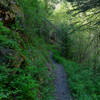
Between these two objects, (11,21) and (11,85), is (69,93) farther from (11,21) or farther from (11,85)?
(11,21)

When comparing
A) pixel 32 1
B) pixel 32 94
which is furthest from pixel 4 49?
pixel 32 1

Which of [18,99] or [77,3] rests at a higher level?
[77,3]

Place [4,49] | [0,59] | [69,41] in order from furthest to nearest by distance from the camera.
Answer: [69,41] < [4,49] < [0,59]

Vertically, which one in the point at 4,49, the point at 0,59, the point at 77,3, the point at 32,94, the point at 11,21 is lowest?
the point at 32,94

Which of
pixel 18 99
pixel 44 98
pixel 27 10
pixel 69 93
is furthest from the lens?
pixel 27 10

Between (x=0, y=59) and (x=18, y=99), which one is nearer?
(x=18, y=99)

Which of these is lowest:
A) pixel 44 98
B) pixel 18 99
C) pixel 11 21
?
pixel 44 98

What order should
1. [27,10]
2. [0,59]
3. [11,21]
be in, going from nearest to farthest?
[0,59]
[11,21]
[27,10]

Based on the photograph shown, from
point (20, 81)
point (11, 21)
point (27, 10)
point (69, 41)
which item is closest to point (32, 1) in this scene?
point (27, 10)

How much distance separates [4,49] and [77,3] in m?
3.99

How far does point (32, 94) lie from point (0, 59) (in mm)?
1599

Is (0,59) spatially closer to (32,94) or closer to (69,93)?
(32,94)

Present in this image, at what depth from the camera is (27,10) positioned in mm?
7535

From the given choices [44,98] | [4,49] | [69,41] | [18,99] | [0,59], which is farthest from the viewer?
[69,41]
